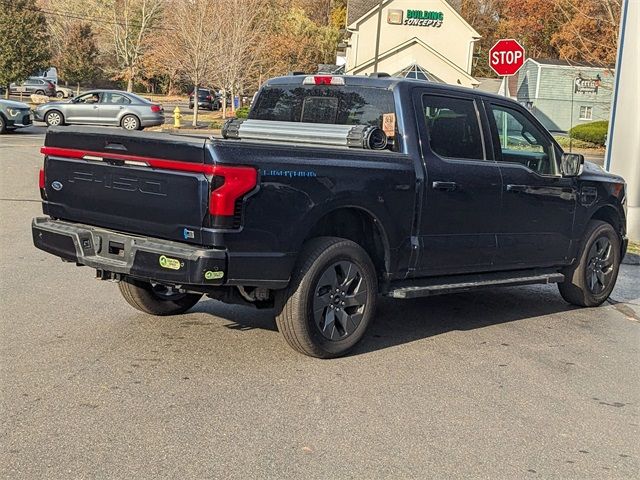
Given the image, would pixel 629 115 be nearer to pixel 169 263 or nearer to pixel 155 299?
pixel 155 299

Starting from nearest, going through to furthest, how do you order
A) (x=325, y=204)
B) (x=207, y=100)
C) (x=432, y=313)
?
(x=325, y=204), (x=432, y=313), (x=207, y=100)

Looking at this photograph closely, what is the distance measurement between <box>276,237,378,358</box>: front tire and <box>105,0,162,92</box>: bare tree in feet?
182

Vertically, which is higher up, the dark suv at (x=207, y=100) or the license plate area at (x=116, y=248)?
the dark suv at (x=207, y=100)

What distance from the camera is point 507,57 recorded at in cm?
1459

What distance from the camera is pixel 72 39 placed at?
55.4 meters

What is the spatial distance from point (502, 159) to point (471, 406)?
2.69m

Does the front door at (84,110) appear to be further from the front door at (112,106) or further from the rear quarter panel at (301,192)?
the rear quarter panel at (301,192)

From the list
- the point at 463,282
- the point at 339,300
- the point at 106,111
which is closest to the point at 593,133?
the point at 106,111

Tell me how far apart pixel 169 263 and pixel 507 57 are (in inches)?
441

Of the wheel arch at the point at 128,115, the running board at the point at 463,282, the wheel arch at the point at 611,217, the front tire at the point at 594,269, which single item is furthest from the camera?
the wheel arch at the point at 128,115

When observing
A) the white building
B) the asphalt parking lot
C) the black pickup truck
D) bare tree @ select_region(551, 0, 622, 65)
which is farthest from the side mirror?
the white building

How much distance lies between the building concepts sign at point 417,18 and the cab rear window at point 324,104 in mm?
40723

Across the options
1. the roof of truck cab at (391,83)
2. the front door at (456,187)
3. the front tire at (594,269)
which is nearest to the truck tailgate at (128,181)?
the roof of truck cab at (391,83)

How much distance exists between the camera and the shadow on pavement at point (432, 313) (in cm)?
641
